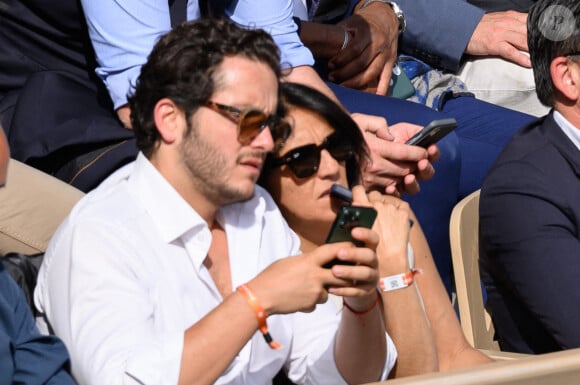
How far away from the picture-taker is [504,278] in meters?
2.91

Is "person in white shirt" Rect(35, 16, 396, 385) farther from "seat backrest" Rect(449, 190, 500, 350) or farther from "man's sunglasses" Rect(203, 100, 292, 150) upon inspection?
"seat backrest" Rect(449, 190, 500, 350)

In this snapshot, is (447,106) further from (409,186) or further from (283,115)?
(283,115)

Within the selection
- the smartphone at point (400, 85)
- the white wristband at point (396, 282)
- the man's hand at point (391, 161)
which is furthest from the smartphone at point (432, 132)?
the smartphone at point (400, 85)

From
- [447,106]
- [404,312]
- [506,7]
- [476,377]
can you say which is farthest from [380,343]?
[506,7]

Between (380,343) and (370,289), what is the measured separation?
0.21 meters

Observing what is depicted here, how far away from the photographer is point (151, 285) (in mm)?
2211

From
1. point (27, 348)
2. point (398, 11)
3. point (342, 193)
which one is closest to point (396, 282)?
point (342, 193)

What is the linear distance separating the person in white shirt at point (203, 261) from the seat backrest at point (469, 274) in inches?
24.1

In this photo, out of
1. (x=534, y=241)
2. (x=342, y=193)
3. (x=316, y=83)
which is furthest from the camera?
(x=316, y=83)

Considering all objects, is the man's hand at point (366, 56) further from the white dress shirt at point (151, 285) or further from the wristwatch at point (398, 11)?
the white dress shirt at point (151, 285)

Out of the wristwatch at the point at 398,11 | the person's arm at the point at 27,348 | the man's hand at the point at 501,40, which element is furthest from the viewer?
the man's hand at the point at 501,40

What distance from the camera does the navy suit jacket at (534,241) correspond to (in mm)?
2738

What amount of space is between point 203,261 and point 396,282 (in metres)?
0.42

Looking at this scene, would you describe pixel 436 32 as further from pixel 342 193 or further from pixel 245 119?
pixel 245 119
